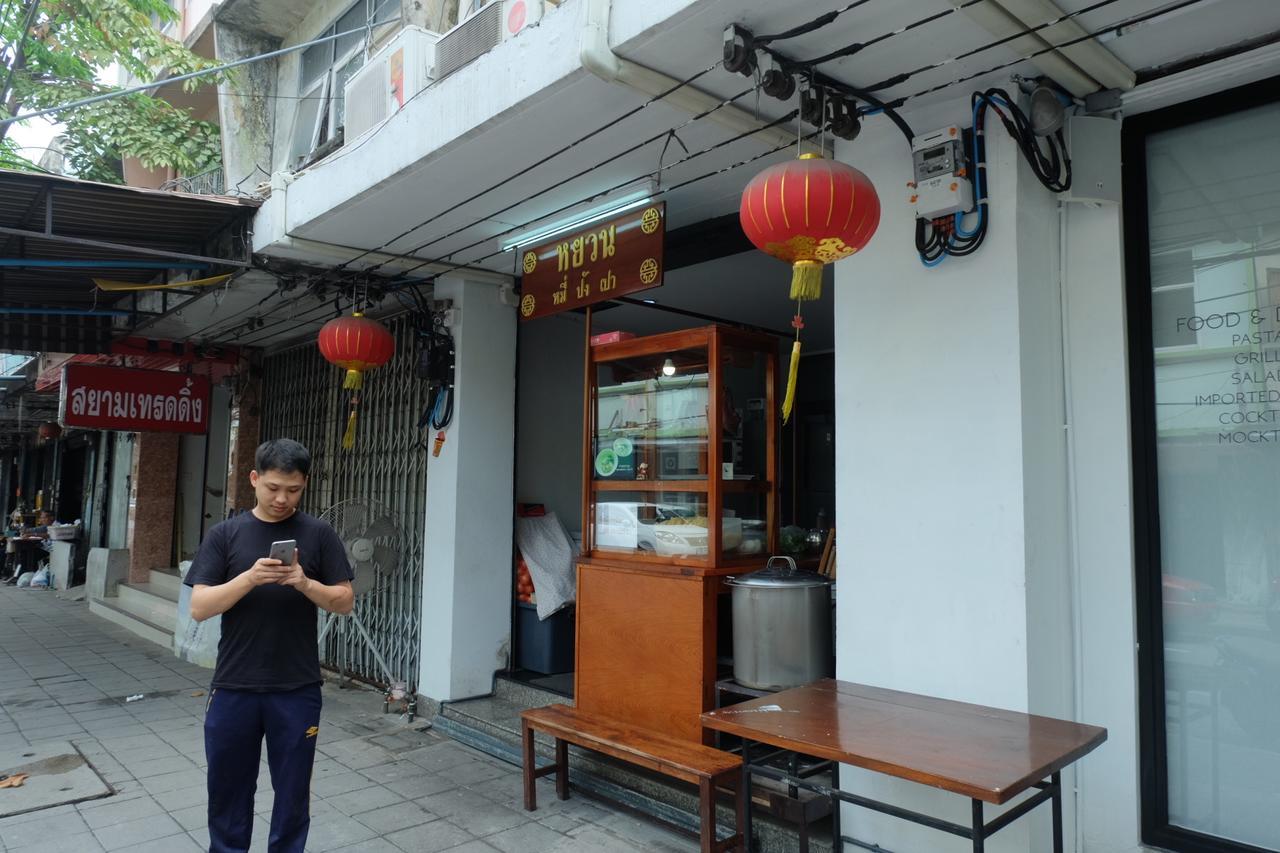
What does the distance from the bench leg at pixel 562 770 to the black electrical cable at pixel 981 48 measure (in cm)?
376

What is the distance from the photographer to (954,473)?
11.1 feet

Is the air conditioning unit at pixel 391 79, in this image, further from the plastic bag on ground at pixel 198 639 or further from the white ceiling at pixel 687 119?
the plastic bag on ground at pixel 198 639

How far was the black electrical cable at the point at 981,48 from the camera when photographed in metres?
2.88

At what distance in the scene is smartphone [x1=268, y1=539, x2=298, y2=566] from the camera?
2.97 meters

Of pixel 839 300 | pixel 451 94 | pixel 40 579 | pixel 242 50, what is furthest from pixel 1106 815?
pixel 40 579

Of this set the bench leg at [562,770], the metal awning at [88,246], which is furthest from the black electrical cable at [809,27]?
the metal awning at [88,246]

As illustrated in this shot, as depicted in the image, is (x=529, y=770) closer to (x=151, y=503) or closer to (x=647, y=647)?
(x=647, y=647)

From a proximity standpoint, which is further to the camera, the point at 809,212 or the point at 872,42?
the point at 872,42

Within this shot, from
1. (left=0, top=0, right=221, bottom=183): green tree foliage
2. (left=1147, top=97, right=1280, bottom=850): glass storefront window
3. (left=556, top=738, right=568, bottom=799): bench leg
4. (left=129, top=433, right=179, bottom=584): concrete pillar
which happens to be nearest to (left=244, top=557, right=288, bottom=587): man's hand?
(left=556, top=738, right=568, bottom=799): bench leg

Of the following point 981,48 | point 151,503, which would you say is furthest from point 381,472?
point 151,503

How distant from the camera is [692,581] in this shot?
447 centimetres

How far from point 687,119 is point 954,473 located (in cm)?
198

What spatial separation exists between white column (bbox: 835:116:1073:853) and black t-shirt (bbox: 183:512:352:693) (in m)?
2.32

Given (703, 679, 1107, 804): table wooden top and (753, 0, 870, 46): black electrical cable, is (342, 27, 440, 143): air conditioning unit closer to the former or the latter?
(753, 0, 870, 46): black electrical cable
